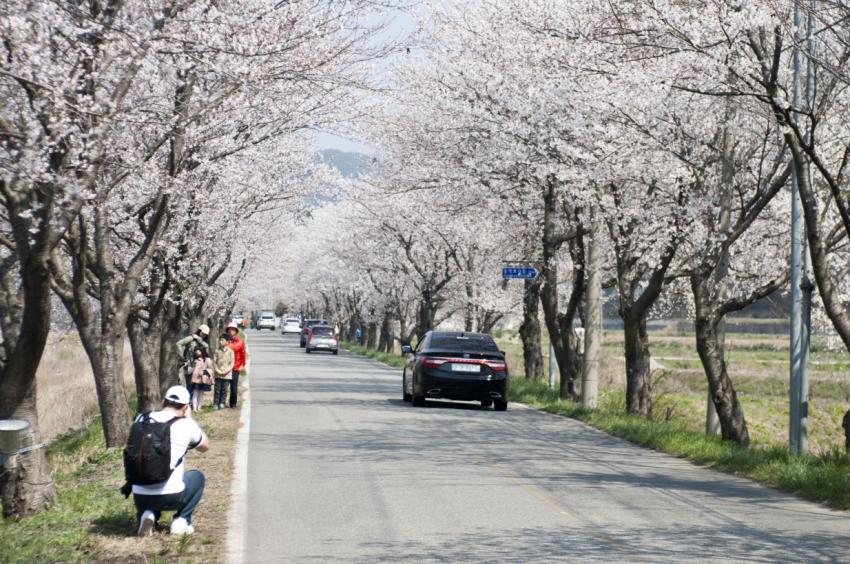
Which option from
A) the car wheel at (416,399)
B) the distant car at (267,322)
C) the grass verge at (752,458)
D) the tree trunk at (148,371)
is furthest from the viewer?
the distant car at (267,322)

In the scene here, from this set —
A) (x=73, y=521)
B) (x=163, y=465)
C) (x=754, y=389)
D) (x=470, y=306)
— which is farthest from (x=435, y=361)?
(x=754, y=389)

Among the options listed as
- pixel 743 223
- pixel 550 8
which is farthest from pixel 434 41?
pixel 743 223

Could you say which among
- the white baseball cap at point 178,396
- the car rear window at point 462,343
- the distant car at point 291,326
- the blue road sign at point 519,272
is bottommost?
the white baseball cap at point 178,396

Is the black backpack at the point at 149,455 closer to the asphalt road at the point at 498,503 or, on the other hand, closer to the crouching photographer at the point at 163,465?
the crouching photographer at the point at 163,465

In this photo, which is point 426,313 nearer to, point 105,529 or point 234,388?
point 234,388

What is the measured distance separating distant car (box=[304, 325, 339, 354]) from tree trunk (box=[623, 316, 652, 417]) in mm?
41956

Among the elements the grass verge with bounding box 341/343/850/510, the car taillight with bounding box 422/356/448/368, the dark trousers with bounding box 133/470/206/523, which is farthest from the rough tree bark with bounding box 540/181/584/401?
the dark trousers with bounding box 133/470/206/523

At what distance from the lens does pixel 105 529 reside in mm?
9945

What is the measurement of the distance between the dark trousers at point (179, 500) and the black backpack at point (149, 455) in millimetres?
150

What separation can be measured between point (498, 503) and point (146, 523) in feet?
12.2

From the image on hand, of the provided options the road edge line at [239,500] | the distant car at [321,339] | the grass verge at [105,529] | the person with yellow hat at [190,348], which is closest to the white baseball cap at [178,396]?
the grass verge at [105,529]

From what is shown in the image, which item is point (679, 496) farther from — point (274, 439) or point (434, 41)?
point (434, 41)

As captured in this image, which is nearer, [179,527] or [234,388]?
[179,527]

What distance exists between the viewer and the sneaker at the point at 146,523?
955 centimetres
